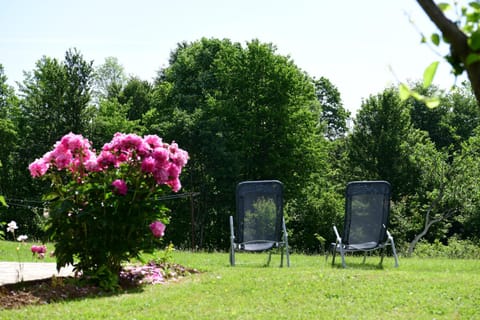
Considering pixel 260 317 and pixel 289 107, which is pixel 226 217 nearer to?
pixel 289 107

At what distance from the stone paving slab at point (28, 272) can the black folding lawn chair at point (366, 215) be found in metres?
4.29

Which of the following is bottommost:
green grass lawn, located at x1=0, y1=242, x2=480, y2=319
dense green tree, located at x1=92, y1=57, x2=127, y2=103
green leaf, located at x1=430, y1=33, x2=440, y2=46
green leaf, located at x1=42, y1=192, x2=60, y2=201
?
green grass lawn, located at x1=0, y1=242, x2=480, y2=319

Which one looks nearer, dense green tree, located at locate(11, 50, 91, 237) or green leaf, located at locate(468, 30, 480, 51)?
green leaf, located at locate(468, 30, 480, 51)

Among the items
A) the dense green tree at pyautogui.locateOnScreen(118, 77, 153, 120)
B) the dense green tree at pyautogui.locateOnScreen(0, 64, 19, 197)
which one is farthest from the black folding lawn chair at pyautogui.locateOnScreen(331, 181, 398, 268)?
the dense green tree at pyautogui.locateOnScreen(118, 77, 153, 120)

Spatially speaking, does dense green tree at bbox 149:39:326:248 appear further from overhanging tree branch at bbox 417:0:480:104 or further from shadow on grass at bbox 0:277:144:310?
overhanging tree branch at bbox 417:0:480:104

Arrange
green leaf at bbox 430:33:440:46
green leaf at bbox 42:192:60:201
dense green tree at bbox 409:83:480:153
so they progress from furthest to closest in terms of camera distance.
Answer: dense green tree at bbox 409:83:480:153, green leaf at bbox 42:192:60:201, green leaf at bbox 430:33:440:46

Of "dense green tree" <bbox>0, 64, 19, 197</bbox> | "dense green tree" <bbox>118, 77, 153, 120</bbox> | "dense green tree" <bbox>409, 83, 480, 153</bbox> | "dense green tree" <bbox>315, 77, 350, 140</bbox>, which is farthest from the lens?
"dense green tree" <bbox>315, 77, 350, 140</bbox>

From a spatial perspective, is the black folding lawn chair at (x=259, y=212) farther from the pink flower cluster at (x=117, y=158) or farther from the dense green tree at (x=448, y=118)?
the dense green tree at (x=448, y=118)

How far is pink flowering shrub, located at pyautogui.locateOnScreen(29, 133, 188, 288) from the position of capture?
641 centimetres

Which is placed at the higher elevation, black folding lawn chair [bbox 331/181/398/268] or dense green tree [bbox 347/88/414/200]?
dense green tree [bbox 347/88/414/200]

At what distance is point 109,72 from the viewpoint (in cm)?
4666

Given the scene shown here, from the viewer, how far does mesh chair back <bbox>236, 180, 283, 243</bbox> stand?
10.1 meters

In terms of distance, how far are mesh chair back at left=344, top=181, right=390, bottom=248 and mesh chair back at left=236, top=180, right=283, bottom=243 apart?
110 centimetres

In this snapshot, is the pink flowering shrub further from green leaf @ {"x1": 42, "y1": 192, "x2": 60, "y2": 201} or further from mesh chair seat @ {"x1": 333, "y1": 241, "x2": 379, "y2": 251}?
mesh chair seat @ {"x1": 333, "y1": 241, "x2": 379, "y2": 251}
